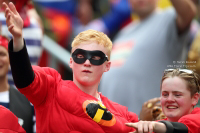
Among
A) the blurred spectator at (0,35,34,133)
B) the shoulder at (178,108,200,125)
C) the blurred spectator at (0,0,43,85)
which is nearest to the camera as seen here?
the shoulder at (178,108,200,125)

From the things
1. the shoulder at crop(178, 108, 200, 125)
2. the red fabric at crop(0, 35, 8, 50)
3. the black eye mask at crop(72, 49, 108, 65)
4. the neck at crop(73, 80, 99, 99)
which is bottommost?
the shoulder at crop(178, 108, 200, 125)

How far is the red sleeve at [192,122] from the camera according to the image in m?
2.29

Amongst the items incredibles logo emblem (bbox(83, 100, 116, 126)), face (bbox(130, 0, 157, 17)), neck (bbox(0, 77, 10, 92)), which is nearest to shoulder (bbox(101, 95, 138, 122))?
incredibles logo emblem (bbox(83, 100, 116, 126))

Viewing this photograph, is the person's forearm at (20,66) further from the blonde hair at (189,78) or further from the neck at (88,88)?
the blonde hair at (189,78)

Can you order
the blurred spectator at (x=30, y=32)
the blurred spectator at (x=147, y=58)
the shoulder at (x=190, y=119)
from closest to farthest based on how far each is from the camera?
the shoulder at (x=190, y=119) → the blurred spectator at (x=30, y=32) → the blurred spectator at (x=147, y=58)

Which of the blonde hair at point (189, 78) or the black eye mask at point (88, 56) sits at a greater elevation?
the black eye mask at point (88, 56)

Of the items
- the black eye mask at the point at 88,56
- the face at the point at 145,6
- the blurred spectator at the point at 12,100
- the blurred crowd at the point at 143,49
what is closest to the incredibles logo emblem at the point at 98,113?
the black eye mask at the point at 88,56

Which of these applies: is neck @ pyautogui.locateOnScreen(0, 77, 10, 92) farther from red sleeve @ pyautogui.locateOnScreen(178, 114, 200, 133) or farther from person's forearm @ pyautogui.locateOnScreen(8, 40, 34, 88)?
red sleeve @ pyautogui.locateOnScreen(178, 114, 200, 133)

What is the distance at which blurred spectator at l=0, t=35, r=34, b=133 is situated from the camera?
308cm

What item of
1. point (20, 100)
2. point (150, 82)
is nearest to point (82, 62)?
point (20, 100)

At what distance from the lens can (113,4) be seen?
5.45 meters

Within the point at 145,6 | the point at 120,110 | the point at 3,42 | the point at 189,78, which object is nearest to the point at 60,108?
the point at 120,110

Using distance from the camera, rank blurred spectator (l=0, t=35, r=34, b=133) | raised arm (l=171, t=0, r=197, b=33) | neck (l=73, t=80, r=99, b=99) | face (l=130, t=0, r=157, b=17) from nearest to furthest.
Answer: neck (l=73, t=80, r=99, b=99), blurred spectator (l=0, t=35, r=34, b=133), raised arm (l=171, t=0, r=197, b=33), face (l=130, t=0, r=157, b=17)

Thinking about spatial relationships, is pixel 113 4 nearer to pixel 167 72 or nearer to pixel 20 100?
pixel 20 100
